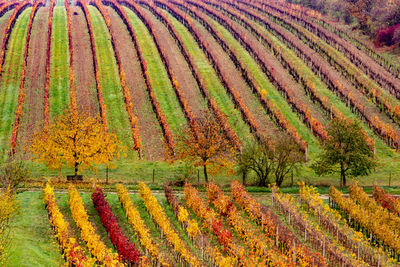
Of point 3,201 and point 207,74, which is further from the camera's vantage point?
point 207,74

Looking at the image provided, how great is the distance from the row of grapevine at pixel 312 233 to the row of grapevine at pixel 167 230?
9125mm

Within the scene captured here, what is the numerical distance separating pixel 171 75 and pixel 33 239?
60.1 meters

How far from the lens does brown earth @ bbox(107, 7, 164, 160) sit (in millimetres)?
67188

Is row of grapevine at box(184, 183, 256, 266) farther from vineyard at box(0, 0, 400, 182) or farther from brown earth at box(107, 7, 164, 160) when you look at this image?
brown earth at box(107, 7, 164, 160)

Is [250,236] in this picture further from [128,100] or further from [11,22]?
[11,22]

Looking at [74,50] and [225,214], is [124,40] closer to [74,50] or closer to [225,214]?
[74,50]

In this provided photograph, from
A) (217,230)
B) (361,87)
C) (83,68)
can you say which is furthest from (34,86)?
(217,230)

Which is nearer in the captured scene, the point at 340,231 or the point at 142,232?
the point at 142,232

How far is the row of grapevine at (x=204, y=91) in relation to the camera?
67062 mm

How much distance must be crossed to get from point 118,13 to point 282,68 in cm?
5431

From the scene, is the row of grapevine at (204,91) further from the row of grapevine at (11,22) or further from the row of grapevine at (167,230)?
the row of grapevine at (11,22)

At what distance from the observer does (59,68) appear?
92.5 metres

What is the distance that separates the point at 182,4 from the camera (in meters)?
144

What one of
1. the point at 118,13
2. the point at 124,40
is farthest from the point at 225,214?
the point at 118,13
